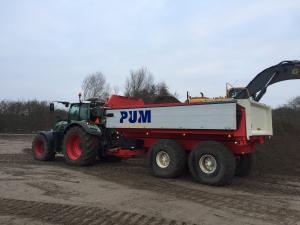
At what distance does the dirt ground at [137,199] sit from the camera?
6.78 m

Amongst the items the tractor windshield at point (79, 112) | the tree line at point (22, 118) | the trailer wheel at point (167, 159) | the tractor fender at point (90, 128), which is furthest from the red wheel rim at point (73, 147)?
the tree line at point (22, 118)

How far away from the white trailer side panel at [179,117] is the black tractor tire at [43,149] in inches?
135

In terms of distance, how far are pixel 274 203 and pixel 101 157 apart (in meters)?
7.85

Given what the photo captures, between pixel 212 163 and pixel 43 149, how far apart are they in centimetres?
744

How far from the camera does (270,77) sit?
40.7 feet

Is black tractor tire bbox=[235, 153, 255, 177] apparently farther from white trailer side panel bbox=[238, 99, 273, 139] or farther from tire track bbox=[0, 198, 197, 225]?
tire track bbox=[0, 198, 197, 225]

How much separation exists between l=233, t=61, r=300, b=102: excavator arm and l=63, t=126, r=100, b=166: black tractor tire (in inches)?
187

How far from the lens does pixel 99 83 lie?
61.8 metres

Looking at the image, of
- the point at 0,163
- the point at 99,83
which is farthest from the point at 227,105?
the point at 99,83

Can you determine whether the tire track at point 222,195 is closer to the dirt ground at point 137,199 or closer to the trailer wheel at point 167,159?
the dirt ground at point 137,199

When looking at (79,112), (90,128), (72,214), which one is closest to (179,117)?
(90,128)

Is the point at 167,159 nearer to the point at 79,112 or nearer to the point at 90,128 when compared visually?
the point at 90,128

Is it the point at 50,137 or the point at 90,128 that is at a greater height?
the point at 90,128

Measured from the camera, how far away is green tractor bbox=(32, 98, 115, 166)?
13.4 m
